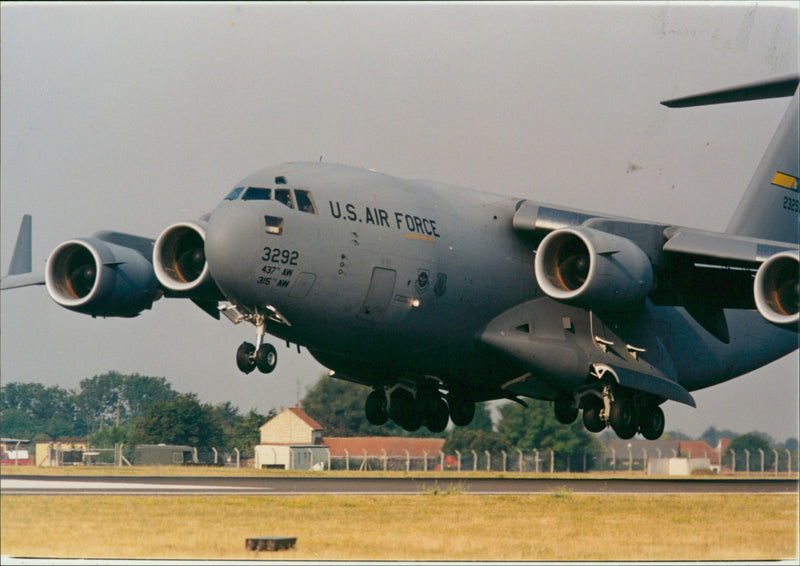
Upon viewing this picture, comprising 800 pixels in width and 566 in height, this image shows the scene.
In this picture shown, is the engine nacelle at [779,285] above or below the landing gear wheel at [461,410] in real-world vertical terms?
above

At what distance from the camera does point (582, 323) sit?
71.2 ft

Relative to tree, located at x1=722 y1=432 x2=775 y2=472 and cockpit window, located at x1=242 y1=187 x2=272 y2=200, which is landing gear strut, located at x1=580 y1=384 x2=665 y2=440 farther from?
cockpit window, located at x1=242 y1=187 x2=272 y2=200

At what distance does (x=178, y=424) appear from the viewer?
→ 21.5 metres

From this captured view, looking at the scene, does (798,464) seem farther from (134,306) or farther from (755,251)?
(134,306)

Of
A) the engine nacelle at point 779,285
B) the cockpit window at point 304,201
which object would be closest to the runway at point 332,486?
the engine nacelle at point 779,285

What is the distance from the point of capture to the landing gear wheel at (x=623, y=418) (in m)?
21.5

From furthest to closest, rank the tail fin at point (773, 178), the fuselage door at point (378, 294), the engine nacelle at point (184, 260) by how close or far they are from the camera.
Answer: the tail fin at point (773, 178)
the engine nacelle at point (184, 260)
the fuselage door at point (378, 294)

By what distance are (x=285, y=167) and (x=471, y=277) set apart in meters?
3.99

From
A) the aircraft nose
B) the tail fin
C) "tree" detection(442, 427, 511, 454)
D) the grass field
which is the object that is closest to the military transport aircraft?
the aircraft nose

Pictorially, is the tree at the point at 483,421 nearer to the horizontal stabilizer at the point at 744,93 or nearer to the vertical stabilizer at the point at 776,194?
the vertical stabilizer at the point at 776,194

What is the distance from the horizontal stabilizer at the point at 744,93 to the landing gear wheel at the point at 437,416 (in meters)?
7.52

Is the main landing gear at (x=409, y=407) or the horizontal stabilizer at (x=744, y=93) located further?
the horizontal stabilizer at (x=744, y=93)

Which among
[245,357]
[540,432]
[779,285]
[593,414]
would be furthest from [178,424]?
[540,432]

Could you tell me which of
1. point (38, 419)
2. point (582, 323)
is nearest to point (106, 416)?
point (38, 419)
